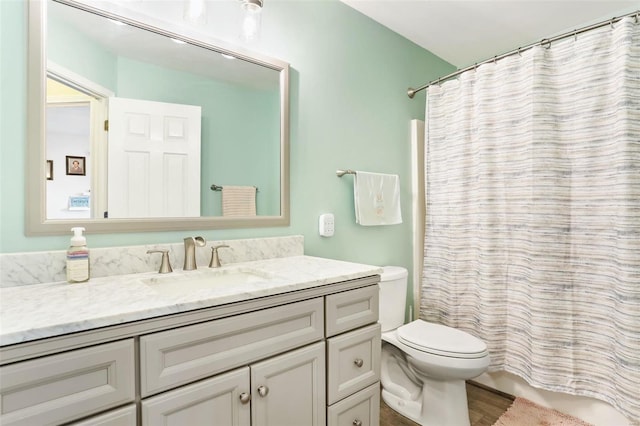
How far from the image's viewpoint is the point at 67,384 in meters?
0.69

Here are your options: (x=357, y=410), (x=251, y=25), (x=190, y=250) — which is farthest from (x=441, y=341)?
(x=251, y=25)

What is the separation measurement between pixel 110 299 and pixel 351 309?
0.76 metres

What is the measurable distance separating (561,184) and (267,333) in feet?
5.49

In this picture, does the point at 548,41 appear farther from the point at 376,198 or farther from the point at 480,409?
the point at 480,409

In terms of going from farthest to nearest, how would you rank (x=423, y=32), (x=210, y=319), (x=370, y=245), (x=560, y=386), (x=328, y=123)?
(x=423, y=32), (x=370, y=245), (x=328, y=123), (x=560, y=386), (x=210, y=319)

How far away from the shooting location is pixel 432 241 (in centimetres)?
229

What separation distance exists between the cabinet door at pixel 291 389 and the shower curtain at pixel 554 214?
4.27 ft

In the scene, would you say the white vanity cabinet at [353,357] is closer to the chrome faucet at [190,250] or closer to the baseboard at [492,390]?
the chrome faucet at [190,250]

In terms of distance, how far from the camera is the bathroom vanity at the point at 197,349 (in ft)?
2.20

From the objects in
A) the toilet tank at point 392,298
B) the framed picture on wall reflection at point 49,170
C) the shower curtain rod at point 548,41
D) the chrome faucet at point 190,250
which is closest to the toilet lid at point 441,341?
the toilet tank at point 392,298

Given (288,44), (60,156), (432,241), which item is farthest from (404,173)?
(60,156)

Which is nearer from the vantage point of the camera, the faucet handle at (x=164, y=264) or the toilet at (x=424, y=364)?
the faucet handle at (x=164, y=264)

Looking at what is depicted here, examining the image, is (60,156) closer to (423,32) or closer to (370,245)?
(370,245)

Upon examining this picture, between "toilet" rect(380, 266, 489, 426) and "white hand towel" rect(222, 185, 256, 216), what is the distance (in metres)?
0.89
